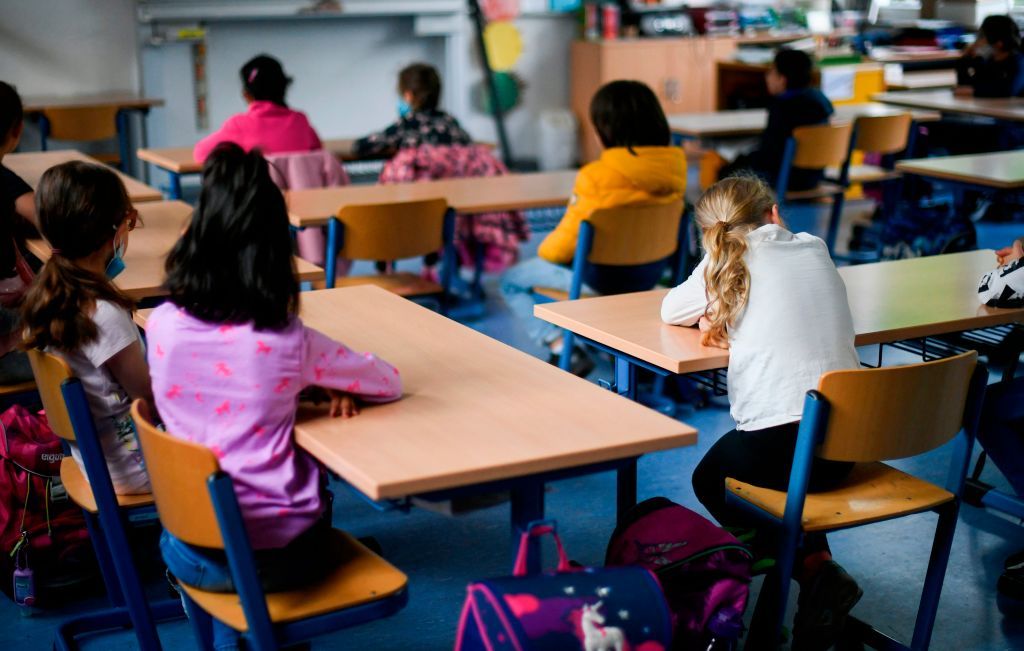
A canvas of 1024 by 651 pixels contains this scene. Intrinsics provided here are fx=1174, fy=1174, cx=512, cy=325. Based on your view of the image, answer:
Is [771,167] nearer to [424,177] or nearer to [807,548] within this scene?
[424,177]

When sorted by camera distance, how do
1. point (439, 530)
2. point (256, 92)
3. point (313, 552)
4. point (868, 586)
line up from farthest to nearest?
point (256, 92)
point (439, 530)
point (868, 586)
point (313, 552)

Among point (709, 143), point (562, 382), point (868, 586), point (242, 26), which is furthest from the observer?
point (242, 26)

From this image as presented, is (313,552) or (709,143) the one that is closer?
(313,552)

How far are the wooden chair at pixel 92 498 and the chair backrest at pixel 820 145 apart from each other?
12.8 ft

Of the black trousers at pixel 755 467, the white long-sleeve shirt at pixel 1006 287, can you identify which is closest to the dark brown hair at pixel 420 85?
the white long-sleeve shirt at pixel 1006 287

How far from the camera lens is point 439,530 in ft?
9.69

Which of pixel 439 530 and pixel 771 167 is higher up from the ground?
pixel 771 167

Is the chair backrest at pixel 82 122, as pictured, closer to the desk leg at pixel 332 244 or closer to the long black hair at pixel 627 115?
the desk leg at pixel 332 244

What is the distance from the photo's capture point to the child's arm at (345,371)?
1.81 meters

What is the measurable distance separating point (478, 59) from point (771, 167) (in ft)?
10.8

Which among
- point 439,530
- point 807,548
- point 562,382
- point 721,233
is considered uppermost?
point 721,233

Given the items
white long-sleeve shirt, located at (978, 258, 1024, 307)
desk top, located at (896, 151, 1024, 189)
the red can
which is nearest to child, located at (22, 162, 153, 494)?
white long-sleeve shirt, located at (978, 258, 1024, 307)

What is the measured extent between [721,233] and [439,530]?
1.14 meters

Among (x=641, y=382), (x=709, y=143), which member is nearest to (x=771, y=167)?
(x=709, y=143)
